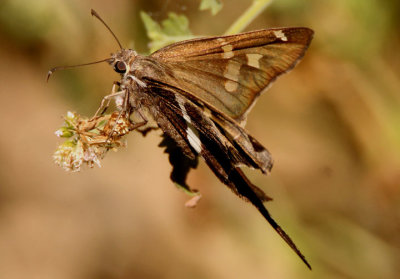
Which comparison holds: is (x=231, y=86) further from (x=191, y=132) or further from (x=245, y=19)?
(x=245, y=19)

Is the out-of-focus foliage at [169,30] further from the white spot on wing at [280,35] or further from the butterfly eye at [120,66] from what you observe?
the white spot on wing at [280,35]

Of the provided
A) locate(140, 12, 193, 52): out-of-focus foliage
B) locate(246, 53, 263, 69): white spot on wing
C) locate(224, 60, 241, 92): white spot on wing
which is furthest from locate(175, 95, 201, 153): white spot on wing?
locate(140, 12, 193, 52): out-of-focus foliage

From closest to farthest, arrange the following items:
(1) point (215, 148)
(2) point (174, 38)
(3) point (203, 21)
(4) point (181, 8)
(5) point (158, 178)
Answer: (1) point (215, 148) → (2) point (174, 38) → (4) point (181, 8) → (3) point (203, 21) → (5) point (158, 178)

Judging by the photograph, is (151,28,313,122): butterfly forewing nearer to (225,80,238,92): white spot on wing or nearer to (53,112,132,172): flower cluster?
(225,80,238,92): white spot on wing

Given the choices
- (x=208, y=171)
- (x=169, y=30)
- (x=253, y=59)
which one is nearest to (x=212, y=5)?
(x=169, y=30)

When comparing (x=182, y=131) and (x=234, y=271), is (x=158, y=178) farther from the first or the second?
(x=182, y=131)

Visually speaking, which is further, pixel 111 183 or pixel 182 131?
pixel 111 183

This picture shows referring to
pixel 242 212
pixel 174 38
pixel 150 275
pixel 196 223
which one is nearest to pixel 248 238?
pixel 242 212
